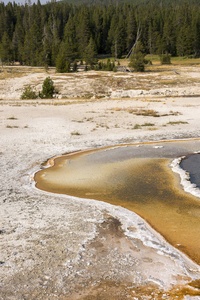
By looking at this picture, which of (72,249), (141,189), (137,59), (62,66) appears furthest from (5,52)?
(72,249)

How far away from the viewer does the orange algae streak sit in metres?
5.80

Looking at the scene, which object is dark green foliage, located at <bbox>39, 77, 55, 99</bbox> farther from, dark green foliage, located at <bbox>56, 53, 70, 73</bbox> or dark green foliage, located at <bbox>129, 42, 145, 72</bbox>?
dark green foliage, located at <bbox>129, 42, 145, 72</bbox>

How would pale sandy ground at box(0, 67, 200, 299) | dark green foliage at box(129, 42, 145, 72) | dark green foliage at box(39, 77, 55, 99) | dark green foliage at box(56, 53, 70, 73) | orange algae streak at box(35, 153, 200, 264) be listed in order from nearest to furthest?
pale sandy ground at box(0, 67, 200, 299) → orange algae streak at box(35, 153, 200, 264) → dark green foliage at box(39, 77, 55, 99) → dark green foliage at box(129, 42, 145, 72) → dark green foliage at box(56, 53, 70, 73)

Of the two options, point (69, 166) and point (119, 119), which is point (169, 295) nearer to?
point (69, 166)

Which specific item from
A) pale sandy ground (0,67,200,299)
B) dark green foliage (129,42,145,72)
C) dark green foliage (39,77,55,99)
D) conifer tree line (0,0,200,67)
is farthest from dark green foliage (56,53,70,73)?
pale sandy ground (0,67,200,299)

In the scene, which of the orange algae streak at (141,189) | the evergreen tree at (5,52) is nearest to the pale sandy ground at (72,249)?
Answer: the orange algae streak at (141,189)

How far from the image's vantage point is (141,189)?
806 centimetres

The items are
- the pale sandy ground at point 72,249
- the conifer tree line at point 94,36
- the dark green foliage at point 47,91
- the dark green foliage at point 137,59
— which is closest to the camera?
the pale sandy ground at point 72,249

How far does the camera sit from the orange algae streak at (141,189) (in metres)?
5.80

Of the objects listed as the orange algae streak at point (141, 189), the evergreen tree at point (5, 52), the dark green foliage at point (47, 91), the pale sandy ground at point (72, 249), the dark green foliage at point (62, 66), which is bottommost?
the orange algae streak at point (141, 189)

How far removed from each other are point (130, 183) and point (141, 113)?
1264cm

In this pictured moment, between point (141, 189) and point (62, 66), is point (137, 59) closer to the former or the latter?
point (62, 66)

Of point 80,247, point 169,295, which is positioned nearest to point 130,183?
point 80,247

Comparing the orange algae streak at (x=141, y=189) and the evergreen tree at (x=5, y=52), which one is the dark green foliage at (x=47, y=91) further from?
the evergreen tree at (x=5, y=52)
